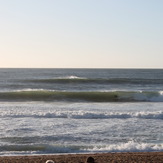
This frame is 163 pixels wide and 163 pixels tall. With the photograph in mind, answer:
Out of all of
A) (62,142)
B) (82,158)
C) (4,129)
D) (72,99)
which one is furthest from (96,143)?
(72,99)

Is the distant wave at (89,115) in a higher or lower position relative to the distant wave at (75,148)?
higher

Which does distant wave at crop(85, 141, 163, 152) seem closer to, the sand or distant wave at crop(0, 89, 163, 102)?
the sand

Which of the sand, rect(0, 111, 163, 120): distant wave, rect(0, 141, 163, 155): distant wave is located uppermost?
rect(0, 111, 163, 120): distant wave

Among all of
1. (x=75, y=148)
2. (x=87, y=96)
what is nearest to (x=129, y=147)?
(x=75, y=148)

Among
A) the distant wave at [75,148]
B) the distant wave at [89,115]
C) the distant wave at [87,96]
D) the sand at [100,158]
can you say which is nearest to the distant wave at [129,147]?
the distant wave at [75,148]

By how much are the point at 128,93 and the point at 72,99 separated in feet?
18.2

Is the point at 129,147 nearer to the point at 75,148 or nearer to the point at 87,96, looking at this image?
the point at 75,148

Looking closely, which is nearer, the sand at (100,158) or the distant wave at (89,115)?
the sand at (100,158)

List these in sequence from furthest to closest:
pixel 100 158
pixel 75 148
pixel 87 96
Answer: pixel 87 96
pixel 75 148
pixel 100 158

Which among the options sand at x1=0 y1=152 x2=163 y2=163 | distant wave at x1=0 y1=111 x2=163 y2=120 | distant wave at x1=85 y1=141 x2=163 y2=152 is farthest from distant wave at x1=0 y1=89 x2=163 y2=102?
sand at x1=0 y1=152 x2=163 y2=163

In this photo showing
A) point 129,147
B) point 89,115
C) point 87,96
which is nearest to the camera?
point 129,147

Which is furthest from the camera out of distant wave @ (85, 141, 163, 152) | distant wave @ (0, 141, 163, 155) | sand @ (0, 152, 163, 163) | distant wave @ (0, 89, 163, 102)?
distant wave @ (0, 89, 163, 102)

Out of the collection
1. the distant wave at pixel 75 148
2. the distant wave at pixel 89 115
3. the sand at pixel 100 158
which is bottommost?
the distant wave at pixel 75 148

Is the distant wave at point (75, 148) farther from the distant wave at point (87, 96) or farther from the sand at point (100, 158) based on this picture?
the distant wave at point (87, 96)
